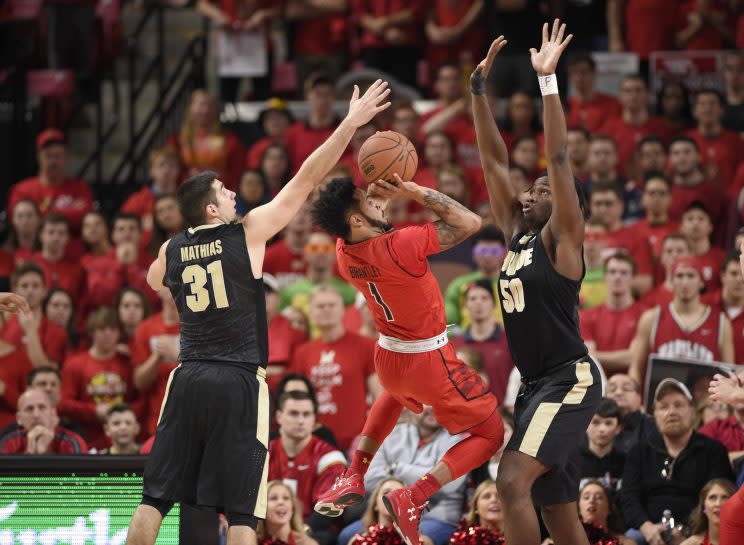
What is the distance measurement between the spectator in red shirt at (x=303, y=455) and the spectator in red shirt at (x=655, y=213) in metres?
3.68

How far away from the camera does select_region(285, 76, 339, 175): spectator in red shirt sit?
13.5 meters

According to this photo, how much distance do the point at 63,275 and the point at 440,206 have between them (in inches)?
253

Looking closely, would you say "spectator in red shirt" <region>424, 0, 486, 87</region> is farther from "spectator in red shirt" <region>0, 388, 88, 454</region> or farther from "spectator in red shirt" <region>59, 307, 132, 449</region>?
"spectator in red shirt" <region>0, 388, 88, 454</region>

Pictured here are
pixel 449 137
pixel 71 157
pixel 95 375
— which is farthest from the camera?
pixel 71 157

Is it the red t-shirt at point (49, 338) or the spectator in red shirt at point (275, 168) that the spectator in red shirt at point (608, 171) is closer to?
the spectator in red shirt at point (275, 168)

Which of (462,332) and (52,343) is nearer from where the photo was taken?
(462,332)

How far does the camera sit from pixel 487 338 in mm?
10578

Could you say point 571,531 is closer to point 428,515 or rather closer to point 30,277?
point 428,515

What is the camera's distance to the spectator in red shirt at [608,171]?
39.8 feet

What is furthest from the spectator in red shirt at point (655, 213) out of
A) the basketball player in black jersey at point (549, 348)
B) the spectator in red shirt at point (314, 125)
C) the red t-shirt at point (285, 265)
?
the basketball player in black jersey at point (549, 348)

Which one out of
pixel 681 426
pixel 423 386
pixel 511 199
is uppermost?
pixel 511 199

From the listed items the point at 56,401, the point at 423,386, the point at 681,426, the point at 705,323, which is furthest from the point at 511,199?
the point at 56,401

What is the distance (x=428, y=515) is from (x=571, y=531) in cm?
248

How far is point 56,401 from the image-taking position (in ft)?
A: 34.2
